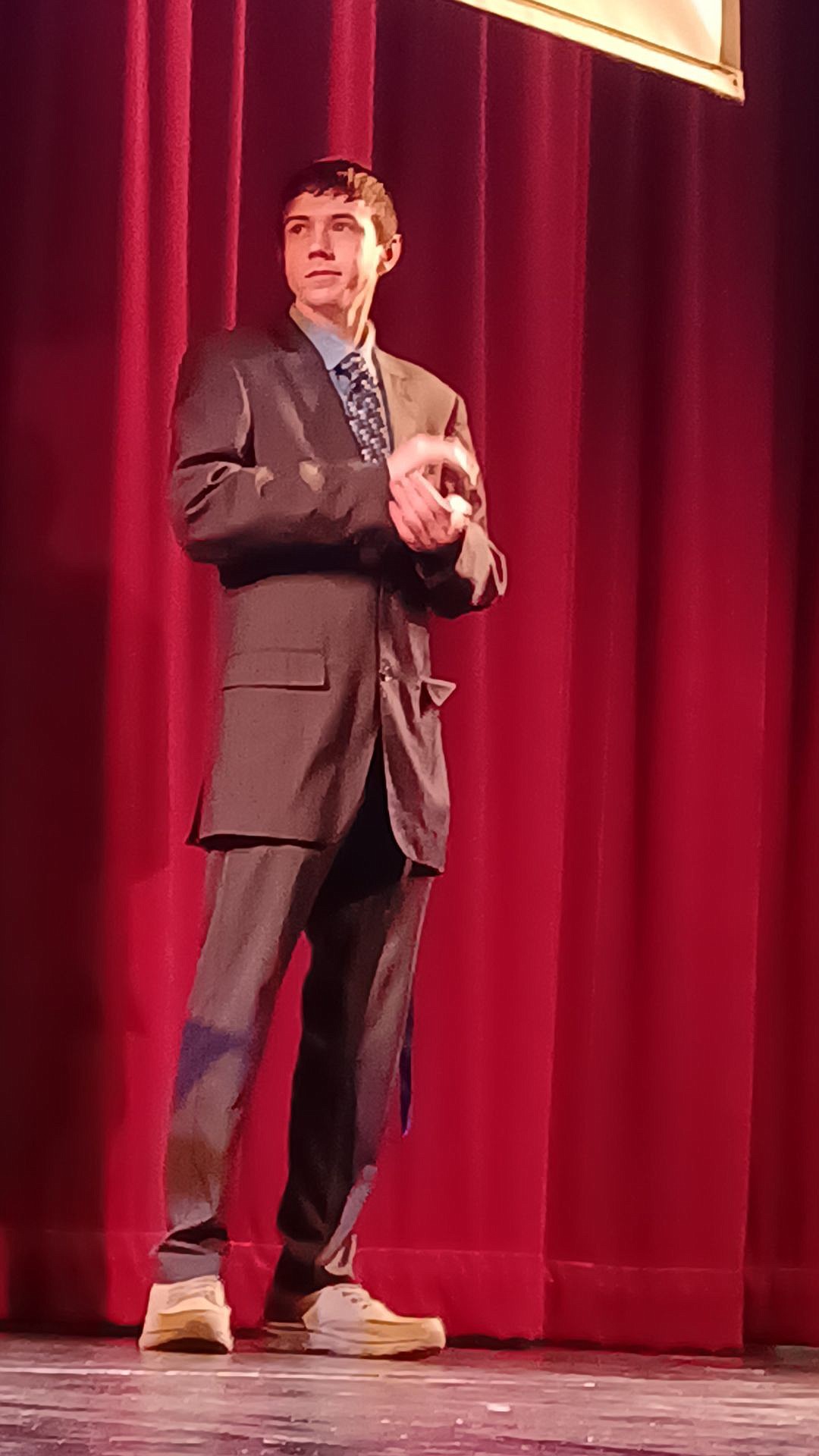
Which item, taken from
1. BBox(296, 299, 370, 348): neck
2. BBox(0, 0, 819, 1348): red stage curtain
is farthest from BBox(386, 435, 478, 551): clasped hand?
BBox(0, 0, 819, 1348): red stage curtain

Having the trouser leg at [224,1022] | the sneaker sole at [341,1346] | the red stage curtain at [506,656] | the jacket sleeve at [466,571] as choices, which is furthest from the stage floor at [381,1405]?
the jacket sleeve at [466,571]

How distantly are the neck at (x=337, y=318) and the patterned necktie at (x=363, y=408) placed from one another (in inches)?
1.6

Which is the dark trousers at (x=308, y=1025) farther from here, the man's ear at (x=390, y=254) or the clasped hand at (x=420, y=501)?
the man's ear at (x=390, y=254)

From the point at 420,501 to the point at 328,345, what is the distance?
31 cm

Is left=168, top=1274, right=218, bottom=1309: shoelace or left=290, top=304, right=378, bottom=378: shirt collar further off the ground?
left=290, top=304, right=378, bottom=378: shirt collar

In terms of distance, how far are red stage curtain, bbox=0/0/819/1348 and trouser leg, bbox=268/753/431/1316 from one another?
0.93 feet

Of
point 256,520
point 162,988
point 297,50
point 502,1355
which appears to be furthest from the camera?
point 297,50

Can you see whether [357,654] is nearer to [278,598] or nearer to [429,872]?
[278,598]

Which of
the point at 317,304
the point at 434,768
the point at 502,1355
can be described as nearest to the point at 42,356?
the point at 317,304

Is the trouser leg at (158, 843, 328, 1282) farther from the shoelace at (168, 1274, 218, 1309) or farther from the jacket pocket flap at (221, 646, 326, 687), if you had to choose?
the jacket pocket flap at (221, 646, 326, 687)

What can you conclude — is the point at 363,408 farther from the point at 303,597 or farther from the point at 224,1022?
the point at 224,1022

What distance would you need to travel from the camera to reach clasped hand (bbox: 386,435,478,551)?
2.14 meters

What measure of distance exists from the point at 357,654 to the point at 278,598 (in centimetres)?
12

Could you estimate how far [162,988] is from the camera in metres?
2.52
